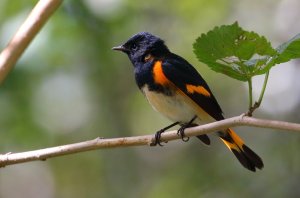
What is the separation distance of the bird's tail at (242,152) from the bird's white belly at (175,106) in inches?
6.0

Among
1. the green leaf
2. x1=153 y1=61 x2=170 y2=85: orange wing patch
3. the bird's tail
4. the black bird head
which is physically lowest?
the bird's tail

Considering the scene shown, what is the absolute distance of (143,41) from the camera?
3.86m

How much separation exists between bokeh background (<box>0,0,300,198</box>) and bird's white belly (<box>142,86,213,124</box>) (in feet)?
3.35

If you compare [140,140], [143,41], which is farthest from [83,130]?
[140,140]

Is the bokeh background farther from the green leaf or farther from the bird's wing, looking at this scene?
the green leaf

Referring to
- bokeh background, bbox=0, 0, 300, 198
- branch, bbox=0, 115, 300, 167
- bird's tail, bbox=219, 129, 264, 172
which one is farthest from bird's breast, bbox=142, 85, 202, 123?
bokeh background, bbox=0, 0, 300, 198

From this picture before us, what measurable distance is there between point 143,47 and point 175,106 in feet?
1.79

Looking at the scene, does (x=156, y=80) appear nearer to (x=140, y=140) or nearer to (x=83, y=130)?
(x=140, y=140)

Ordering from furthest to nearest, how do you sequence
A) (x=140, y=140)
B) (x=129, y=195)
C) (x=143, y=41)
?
1. (x=129, y=195)
2. (x=143, y=41)
3. (x=140, y=140)

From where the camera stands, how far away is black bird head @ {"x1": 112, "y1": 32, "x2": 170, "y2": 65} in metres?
3.79

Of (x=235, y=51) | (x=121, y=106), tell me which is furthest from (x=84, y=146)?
(x=121, y=106)

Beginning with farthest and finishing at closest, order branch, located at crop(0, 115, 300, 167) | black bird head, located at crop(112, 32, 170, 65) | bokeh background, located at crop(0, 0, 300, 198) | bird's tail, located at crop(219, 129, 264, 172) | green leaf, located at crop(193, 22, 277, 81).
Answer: bokeh background, located at crop(0, 0, 300, 198) < black bird head, located at crop(112, 32, 170, 65) < bird's tail, located at crop(219, 129, 264, 172) < branch, located at crop(0, 115, 300, 167) < green leaf, located at crop(193, 22, 277, 81)

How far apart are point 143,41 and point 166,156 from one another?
3.75 m

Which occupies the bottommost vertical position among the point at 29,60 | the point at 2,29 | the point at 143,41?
the point at 143,41
